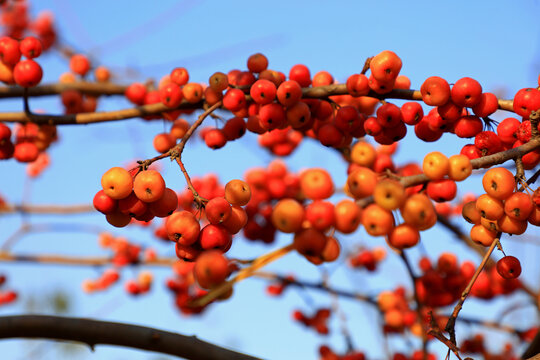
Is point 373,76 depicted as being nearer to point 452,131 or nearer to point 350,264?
point 452,131

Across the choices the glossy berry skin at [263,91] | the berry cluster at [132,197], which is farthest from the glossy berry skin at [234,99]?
the berry cluster at [132,197]

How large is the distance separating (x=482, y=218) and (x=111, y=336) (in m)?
1.39

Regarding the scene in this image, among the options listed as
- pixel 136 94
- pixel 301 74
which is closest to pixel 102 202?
pixel 301 74

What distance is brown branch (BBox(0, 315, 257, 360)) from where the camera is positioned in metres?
1.88

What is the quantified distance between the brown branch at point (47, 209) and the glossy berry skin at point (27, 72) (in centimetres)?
217

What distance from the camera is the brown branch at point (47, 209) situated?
462 centimetres

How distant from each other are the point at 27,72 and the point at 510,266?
229 centimetres

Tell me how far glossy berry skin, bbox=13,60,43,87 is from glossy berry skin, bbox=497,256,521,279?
224 cm

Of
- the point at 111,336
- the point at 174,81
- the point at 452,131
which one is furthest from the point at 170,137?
the point at 452,131

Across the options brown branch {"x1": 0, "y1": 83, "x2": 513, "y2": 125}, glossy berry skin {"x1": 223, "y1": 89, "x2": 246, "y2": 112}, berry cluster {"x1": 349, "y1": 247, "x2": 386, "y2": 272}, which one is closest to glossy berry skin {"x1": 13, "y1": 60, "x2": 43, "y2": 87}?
brown branch {"x1": 0, "y1": 83, "x2": 513, "y2": 125}

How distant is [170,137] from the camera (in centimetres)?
250

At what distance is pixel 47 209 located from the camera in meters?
4.80

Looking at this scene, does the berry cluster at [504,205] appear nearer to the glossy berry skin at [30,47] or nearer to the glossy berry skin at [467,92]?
the glossy berry skin at [467,92]

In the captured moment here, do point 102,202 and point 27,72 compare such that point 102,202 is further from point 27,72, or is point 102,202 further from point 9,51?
point 9,51
